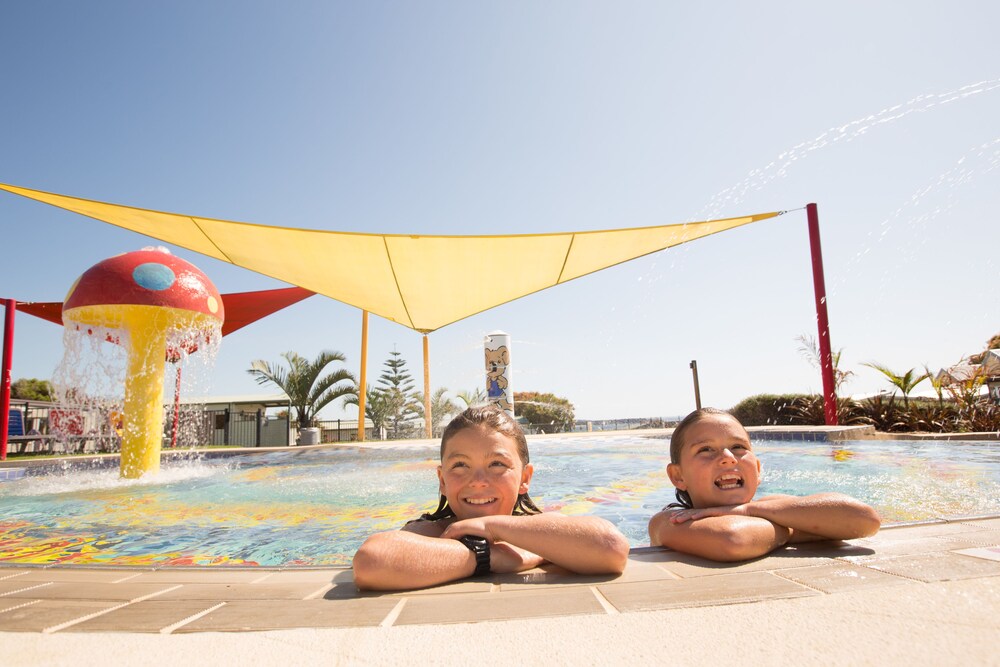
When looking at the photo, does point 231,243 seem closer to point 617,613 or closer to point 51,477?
point 51,477

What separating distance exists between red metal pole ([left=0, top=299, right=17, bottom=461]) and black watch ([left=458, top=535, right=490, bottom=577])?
12.8 meters

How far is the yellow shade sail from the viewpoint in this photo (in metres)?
6.45

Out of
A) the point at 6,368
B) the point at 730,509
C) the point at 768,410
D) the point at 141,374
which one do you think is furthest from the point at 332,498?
the point at 768,410

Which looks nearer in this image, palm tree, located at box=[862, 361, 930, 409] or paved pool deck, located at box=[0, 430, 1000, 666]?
paved pool deck, located at box=[0, 430, 1000, 666]

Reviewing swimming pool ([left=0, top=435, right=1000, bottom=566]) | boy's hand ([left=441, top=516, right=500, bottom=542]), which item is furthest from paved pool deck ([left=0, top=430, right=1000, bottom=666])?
swimming pool ([left=0, top=435, right=1000, bottom=566])

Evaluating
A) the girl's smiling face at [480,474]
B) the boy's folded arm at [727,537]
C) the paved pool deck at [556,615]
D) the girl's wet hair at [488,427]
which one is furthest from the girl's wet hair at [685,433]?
the girl's smiling face at [480,474]

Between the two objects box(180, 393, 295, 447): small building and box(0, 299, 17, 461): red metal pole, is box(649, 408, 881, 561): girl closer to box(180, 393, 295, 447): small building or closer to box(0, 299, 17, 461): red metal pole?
box(0, 299, 17, 461): red metal pole

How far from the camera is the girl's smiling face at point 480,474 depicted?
1.74 meters

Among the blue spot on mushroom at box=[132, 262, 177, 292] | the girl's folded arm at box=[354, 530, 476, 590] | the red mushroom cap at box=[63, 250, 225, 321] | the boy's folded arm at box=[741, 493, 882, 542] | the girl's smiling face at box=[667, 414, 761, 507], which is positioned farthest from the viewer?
the blue spot on mushroom at box=[132, 262, 177, 292]

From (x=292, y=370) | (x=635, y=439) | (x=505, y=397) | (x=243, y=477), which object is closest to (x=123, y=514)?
(x=243, y=477)

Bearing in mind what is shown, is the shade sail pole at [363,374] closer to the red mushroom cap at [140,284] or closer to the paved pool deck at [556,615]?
the red mushroom cap at [140,284]

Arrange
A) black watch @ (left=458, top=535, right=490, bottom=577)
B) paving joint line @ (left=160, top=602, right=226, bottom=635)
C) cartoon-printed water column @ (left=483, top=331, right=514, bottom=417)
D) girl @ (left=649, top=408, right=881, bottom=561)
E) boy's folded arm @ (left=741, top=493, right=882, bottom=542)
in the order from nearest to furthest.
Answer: paving joint line @ (left=160, top=602, right=226, bottom=635) → black watch @ (left=458, top=535, right=490, bottom=577) → girl @ (left=649, top=408, right=881, bottom=561) → boy's folded arm @ (left=741, top=493, right=882, bottom=542) → cartoon-printed water column @ (left=483, top=331, right=514, bottom=417)

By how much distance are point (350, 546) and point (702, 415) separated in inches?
76.5

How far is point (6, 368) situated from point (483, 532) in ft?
43.3
